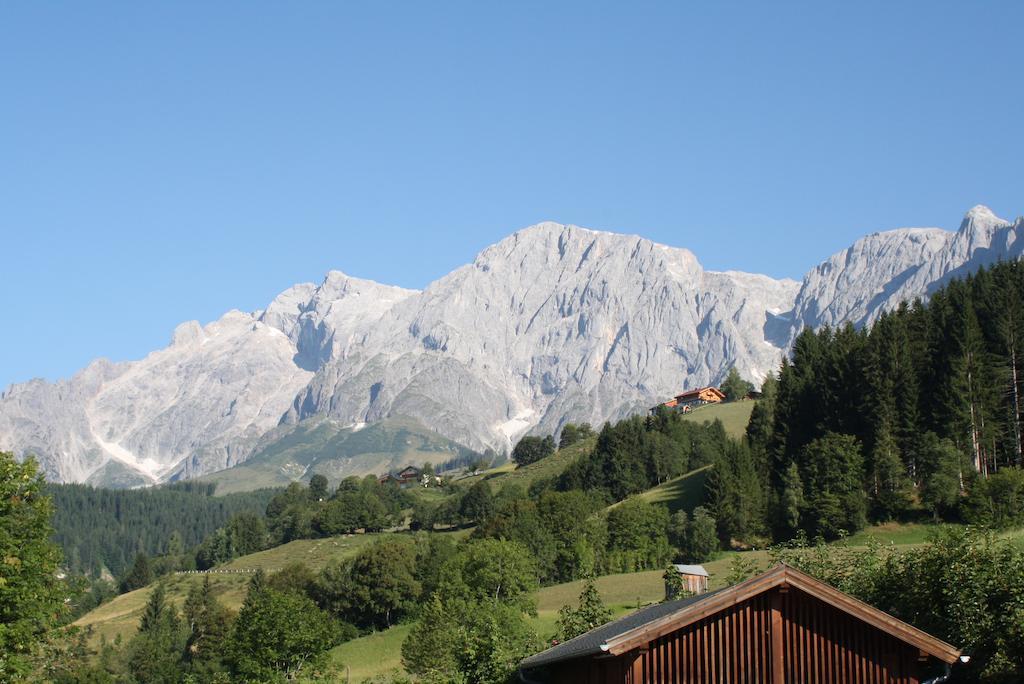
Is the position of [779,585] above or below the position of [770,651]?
above

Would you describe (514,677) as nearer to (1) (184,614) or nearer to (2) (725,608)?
(2) (725,608)

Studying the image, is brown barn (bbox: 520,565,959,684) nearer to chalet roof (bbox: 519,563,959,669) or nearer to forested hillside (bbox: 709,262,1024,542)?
chalet roof (bbox: 519,563,959,669)

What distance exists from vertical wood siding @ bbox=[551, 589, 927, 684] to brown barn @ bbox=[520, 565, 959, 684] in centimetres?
2

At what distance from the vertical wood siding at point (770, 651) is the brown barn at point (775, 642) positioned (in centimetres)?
2

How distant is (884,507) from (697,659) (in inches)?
3429

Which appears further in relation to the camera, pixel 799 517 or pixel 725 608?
pixel 799 517

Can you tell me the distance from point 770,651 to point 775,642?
23 centimetres

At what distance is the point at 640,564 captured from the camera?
123 m

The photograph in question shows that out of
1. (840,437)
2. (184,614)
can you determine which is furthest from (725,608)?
(184,614)

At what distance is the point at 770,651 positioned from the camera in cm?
2481

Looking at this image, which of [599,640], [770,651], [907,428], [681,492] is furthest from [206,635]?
[770,651]

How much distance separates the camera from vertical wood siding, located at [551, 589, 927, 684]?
24547 mm

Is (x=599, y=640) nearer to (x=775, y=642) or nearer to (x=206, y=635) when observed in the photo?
(x=775, y=642)

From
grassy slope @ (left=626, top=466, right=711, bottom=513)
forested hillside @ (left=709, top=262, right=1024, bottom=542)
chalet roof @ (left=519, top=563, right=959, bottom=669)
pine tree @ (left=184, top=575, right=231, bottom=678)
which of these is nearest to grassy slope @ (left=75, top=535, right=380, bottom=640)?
pine tree @ (left=184, top=575, right=231, bottom=678)
